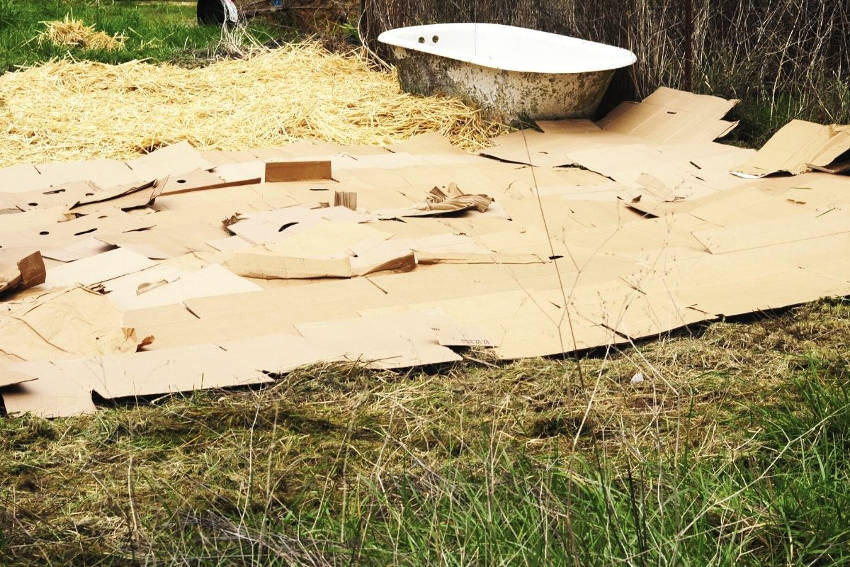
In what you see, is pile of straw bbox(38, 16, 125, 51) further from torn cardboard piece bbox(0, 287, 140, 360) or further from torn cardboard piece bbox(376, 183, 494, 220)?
torn cardboard piece bbox(0, 287, 140, 360)

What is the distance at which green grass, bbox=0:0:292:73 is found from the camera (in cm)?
868

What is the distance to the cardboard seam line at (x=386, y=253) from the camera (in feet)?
10.1

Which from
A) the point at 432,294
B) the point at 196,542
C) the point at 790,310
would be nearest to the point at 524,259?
the point at 432,294

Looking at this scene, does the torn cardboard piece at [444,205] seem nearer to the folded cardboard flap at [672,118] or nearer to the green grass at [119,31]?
Answer: the folded cardboard flap at [672,118]

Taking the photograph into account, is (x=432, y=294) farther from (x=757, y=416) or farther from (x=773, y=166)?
(x=773, y=166)

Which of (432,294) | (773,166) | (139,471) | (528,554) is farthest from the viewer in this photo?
(773,166)

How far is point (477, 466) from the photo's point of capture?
2.18 metres

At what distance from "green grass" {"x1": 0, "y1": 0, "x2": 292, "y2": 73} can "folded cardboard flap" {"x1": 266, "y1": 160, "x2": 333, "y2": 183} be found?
3779mm

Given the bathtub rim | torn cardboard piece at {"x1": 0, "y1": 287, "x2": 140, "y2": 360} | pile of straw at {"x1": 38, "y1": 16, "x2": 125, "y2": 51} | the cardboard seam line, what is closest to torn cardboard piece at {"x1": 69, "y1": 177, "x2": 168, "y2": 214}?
the cardboard seam line

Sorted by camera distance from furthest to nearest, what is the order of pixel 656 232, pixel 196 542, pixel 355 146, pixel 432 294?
pixel 355 146, pixel 656 232, pixel 432 294, pixel 196 542

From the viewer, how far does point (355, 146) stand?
242 inches

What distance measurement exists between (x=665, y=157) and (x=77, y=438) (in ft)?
13.3

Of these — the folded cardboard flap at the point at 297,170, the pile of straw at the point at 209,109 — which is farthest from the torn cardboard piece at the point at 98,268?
the pile of straw at the point at 209,109

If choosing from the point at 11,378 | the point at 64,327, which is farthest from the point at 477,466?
the point at 64,327
